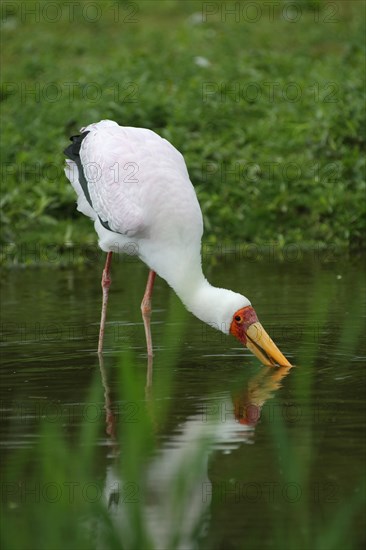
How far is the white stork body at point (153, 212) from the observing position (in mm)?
6663

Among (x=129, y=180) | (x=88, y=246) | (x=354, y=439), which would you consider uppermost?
(x=129, y=180)

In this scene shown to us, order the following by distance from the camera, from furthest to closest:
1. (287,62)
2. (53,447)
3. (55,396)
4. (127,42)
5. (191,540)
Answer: (127,42), (287,62), (55,396), (191,540), (53,447)

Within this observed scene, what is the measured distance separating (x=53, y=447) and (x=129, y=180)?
14.5 feet

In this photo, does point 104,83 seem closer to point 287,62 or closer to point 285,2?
point 287,62

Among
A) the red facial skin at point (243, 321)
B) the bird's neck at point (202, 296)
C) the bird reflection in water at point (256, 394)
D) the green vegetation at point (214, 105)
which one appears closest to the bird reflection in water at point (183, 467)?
the bird reflection in water at point (256, 394)

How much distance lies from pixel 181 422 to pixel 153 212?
5.74ft

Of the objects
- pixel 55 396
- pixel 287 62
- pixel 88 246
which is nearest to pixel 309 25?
pixel 287 62

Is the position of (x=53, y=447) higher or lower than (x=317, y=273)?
higher

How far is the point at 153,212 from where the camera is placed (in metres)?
7.02

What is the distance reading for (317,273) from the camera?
929 centimetres

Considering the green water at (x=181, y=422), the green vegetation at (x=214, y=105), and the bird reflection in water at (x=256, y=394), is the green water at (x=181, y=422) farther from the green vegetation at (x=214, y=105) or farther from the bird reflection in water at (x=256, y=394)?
the green vegetation at (x=214, y=105)

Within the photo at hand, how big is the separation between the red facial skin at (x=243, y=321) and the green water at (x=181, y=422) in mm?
199

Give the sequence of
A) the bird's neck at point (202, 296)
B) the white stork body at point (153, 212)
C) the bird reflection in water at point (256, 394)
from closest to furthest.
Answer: the bird reflection in water at point (256, 394) < the bird's neck at point (202, 296) < the white stork body at point (153, 212)

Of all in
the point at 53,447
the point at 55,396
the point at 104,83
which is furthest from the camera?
the point at 104,83
